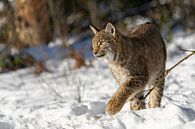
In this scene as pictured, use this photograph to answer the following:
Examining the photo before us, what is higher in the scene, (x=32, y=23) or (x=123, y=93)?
(x=123, y=93)

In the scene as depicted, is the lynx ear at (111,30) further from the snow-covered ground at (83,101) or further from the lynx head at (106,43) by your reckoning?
the snow-covered ground at (83,101)

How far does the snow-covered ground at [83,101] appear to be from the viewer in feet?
15.7

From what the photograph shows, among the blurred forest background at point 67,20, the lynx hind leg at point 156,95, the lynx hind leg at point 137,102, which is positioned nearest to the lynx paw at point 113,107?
the lynx hind leg at point 137,102

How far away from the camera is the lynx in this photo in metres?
5.46

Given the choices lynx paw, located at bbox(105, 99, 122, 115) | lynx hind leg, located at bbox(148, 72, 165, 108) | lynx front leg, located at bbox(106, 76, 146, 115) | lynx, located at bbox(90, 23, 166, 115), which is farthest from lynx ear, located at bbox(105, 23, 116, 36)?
lynx hind leg, located at bbox(148, 72, 165, 108)

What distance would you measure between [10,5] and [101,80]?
5684 mm

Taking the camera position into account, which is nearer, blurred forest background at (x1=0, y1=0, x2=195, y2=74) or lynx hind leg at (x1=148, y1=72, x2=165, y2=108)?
lynx hind leg at (x1=148, y1=72, x2=165, y2=108)

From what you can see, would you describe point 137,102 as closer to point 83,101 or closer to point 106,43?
point 106,43

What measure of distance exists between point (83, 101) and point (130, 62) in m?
1.51

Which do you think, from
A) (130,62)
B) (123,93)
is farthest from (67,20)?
(123,93)

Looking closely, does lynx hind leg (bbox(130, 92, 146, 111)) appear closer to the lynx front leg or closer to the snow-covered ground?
the snow-covered ground

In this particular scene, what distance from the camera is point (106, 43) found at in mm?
5516

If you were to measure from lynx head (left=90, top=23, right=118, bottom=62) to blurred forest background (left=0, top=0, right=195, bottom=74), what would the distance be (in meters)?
6.43

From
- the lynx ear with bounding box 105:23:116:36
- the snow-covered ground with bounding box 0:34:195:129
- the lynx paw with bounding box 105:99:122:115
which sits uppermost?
the lynx ear with bounding box 105:23:116:36
